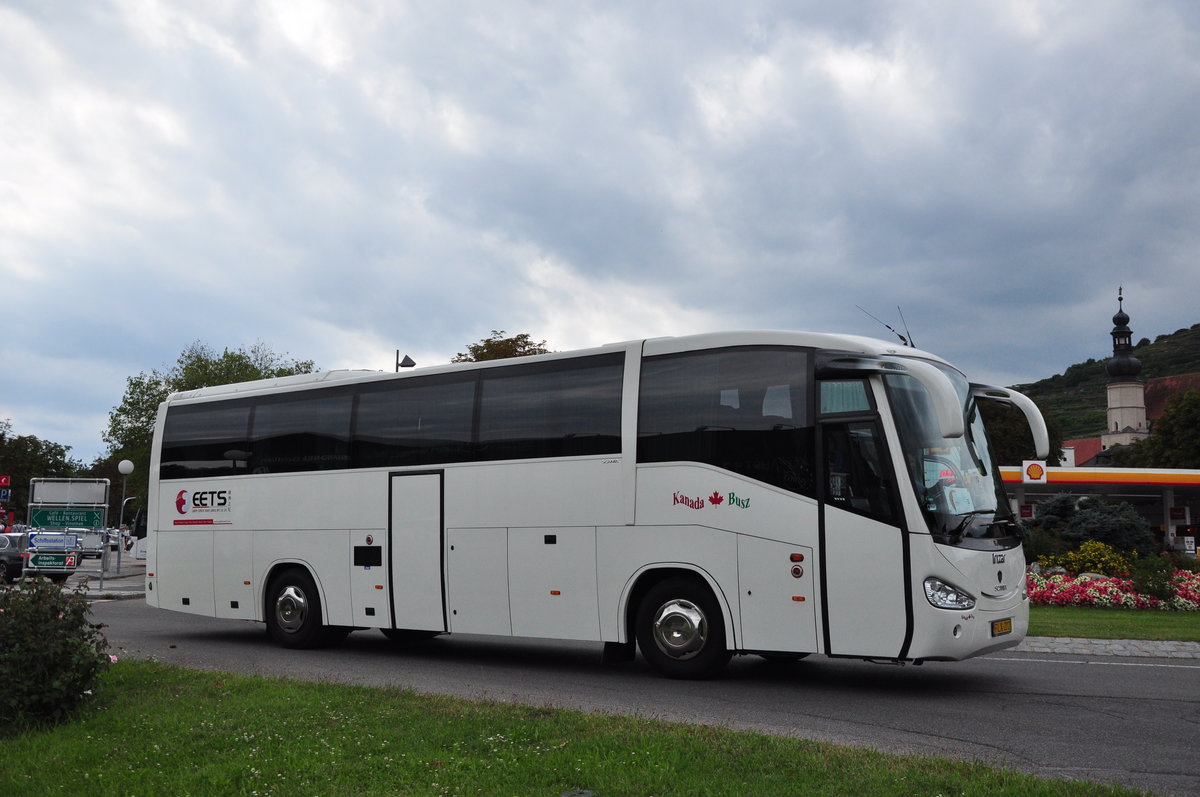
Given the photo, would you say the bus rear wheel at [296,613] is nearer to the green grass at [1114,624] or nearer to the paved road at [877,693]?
the paved road at [877,693]

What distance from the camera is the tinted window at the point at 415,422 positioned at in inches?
526

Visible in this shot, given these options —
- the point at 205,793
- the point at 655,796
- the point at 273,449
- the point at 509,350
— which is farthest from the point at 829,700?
the point at 509,350

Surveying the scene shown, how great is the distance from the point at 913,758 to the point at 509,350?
39.9 meters

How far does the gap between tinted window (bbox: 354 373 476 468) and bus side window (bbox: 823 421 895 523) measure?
180 inches

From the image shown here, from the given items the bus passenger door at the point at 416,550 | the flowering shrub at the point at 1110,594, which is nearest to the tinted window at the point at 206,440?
the bus passenger door at the point at 416,550

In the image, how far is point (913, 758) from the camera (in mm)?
6953

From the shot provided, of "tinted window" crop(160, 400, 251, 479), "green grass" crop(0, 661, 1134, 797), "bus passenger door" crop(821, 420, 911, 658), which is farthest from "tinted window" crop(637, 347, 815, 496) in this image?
"tinted window" crop(160, 400, 251, 479)

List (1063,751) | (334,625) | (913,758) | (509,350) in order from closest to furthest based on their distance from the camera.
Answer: (913,758), (1063,751), (334,625), (509,350)

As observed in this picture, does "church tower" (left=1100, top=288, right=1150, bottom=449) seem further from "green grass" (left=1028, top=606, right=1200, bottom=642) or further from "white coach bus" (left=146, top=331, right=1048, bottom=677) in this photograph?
"white coach bus" (left=146, top=331, right=1048, bottom=677)

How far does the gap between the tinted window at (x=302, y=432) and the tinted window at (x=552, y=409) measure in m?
2.47

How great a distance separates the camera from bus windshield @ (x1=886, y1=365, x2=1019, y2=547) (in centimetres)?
1011

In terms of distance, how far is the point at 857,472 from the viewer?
34.0 feet

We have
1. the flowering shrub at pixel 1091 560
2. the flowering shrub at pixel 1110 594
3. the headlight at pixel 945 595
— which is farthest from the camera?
the flowering shrub at pixel 1091 560

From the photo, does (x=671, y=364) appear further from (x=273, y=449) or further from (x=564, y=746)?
(x=273, y=449)
